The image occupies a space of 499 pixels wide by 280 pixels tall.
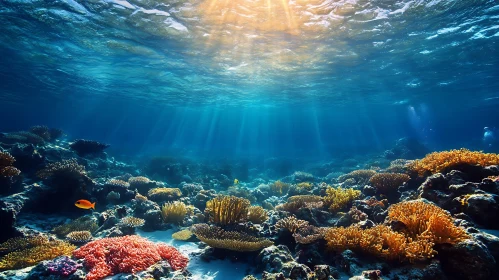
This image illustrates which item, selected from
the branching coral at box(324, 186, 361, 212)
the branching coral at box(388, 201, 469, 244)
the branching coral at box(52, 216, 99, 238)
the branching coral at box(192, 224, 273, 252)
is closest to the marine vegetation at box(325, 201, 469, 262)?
the branching coral at box(388, 201, 469, 244)

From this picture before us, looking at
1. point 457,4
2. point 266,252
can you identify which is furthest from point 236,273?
point 457,4

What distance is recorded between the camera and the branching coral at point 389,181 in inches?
348

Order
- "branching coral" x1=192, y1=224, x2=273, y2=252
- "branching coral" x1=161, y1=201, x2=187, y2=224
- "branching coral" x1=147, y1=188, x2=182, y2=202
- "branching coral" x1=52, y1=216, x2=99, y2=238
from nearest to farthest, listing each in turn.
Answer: "branching coral" x1=192, y1=224, x2=273, y2=252
"branching coral" x1=52, y1=216, x2=99, y2=238
"branching coral" x1=161, y1=201, x2=187, y2=224
"branching coral" x1=147, y1=188, x2=182, y2=202

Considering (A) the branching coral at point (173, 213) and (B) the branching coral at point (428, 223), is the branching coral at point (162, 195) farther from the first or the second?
(B) the branching coral at point (428, 223)

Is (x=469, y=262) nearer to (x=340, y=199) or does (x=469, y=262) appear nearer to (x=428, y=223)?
(x=428, y=223)

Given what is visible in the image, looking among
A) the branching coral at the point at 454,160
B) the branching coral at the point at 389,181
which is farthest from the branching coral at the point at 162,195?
the branching coral at the point at 454,160

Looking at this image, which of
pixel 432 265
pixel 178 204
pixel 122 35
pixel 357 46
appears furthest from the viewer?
pixel 357 46

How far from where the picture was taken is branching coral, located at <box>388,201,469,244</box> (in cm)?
466

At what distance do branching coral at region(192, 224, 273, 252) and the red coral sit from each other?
835 mm

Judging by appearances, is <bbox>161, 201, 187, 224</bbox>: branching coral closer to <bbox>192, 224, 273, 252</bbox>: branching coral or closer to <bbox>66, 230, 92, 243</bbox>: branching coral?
<bbox>66, 230, 92, 243</bbox>: branching coral

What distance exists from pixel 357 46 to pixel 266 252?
18.4 m

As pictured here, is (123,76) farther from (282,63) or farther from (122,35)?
(282,63)

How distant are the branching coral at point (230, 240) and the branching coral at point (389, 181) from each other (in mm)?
5163

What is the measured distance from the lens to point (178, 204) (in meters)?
10.6
